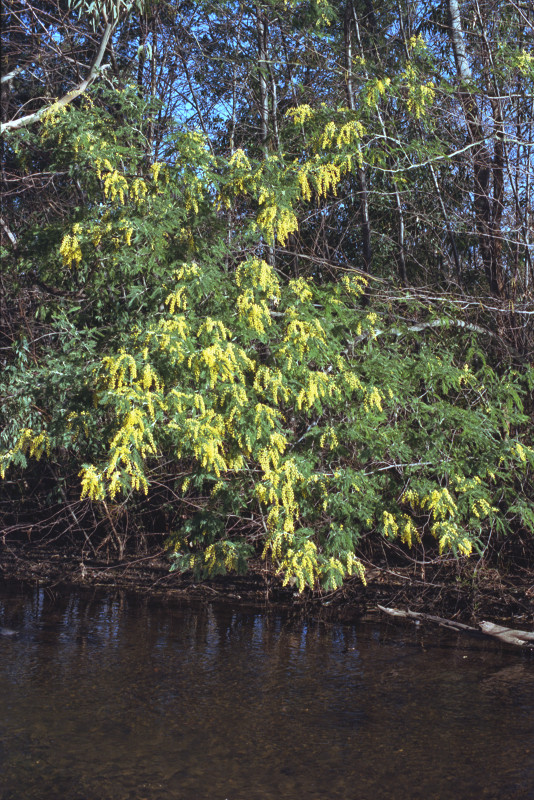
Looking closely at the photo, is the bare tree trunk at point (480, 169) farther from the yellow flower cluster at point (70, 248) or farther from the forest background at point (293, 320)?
the yellow flower cluster at point (70, 248)

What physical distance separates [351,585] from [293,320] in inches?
108

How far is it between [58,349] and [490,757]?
533cm

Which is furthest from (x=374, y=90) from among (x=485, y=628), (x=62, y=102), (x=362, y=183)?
(x=485, y=628)

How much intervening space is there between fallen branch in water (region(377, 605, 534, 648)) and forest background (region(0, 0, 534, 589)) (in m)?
0.59

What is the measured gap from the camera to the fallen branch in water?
682 centimetres

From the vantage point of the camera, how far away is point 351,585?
823cm

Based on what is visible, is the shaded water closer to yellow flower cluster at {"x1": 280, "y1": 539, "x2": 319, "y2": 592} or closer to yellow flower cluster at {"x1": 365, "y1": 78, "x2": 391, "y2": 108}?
yellow flower cluster at {"x1": 280, "y1": 539, "x2": 319, "y2": 592}

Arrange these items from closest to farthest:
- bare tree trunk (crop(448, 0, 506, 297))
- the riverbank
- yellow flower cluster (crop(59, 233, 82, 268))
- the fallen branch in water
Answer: the fallen branch in water → yellow flower cluster (crop(59, 233, 82, 268)) → the riverbank → bare tree trunk (crop(448, 0, 506, 297))

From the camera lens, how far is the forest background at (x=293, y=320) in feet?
22.3

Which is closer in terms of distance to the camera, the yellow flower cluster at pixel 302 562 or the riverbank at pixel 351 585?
the yellow flower cluster at pixel 302 562

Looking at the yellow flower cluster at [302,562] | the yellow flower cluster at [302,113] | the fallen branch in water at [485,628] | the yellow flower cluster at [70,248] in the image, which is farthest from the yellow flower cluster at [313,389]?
the yellow flower cluster at [302,113]

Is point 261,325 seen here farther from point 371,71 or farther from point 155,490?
point 371,71

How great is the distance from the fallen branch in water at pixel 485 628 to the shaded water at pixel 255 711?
0.10 metres

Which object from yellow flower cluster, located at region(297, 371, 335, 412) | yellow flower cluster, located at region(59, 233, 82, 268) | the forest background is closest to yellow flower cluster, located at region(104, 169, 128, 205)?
the forest background
